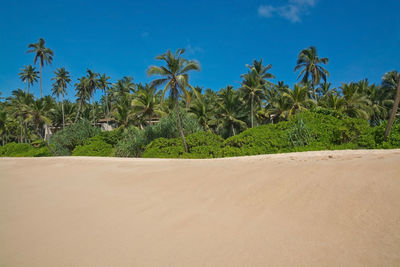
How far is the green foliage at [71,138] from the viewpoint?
23.7m

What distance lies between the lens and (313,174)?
3846mm

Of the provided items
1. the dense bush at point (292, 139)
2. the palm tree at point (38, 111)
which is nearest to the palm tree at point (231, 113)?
the dense bush at point (292, 139)

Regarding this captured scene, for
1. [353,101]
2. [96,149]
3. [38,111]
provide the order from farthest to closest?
[38,111] < [353,101] < [96,149]

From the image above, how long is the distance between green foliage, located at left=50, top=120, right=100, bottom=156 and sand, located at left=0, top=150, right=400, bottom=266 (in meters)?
21.5

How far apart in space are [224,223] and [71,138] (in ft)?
83.9

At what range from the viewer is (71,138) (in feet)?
78.0

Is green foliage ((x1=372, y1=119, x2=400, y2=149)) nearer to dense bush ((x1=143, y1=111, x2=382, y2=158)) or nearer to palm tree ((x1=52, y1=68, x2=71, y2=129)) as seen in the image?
dense bush ((x1=143, y1=111, x2=382, y2=158))

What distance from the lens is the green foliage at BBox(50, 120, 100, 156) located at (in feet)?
77.8

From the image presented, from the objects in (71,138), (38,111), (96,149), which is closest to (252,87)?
(96,149)

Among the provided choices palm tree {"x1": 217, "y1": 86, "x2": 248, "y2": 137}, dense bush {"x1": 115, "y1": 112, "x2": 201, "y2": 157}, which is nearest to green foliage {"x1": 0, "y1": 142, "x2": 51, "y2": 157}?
dense bush {"x1": 115, "y1": 112, "x2": 201, "y2": 157}

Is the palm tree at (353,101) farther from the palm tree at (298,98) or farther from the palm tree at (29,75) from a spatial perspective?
the palm tree at (29,75)

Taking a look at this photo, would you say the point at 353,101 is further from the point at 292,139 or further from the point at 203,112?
the point at 203,112

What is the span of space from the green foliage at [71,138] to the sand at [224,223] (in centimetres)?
2155

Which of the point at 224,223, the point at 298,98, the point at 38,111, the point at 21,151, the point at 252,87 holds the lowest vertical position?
the point at 224,223
